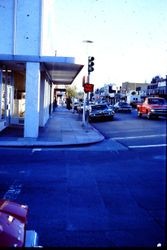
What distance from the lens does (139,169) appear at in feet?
37.6

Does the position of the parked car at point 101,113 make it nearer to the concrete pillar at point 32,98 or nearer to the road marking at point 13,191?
the concrete pillar at point 32,98

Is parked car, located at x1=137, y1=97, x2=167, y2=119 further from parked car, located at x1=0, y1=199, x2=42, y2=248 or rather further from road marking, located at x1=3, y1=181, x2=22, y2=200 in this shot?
road marking, located at x1=3, y1=181, x2=22, y2=200

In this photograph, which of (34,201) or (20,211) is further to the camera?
(34,201)

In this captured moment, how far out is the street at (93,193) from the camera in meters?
6.09

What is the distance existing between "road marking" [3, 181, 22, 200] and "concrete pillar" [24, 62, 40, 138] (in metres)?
9.43

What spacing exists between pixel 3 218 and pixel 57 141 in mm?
14592

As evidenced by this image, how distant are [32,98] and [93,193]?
10.9 meters

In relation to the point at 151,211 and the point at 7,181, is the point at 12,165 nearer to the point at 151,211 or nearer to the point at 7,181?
the point at 7,181

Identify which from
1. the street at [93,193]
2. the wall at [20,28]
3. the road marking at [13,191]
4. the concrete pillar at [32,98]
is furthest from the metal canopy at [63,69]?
the road marking at [13,191]

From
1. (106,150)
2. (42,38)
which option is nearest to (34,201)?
(106,150)

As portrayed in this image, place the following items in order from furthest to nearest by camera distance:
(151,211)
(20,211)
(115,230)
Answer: (151,211)
(115,230)
(20,211)

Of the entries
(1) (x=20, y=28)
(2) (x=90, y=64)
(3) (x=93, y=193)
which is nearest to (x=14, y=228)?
(3) (x=93, y=193)

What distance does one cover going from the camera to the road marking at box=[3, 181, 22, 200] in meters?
8.45

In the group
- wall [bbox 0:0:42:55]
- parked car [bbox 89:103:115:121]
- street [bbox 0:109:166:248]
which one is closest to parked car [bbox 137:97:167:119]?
street [bbox 0:109:166:248]
